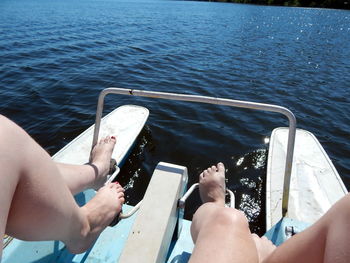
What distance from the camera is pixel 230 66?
36.8ft

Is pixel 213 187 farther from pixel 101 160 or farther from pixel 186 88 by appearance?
pixel 186 88

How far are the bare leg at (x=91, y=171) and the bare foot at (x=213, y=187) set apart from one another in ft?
2.83

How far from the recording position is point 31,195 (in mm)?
1208

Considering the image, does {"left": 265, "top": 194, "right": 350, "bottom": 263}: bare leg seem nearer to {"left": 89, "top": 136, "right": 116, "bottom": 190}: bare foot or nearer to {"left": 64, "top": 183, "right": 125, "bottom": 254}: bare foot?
{"left": 64, "top": 183, "right": 125, "bottom": 254}: bare foot

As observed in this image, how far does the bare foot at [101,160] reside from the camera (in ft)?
7.52

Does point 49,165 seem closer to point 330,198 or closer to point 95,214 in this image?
point 95,214

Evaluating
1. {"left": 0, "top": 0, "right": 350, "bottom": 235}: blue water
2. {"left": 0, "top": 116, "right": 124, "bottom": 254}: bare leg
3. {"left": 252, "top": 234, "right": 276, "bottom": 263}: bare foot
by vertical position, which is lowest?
{"left": 0, "top": 0, "right": 350, "bottom": 235}: blue water

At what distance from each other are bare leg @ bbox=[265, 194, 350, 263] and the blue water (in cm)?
268

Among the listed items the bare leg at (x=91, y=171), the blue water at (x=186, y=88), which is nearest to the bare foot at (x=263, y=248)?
the bare leg at (x=91, y=171)

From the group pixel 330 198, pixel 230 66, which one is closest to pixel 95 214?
pixel 330 198

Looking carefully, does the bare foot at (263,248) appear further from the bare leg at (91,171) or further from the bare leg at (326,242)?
the bare leg at (91,171)

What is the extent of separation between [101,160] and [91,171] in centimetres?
35

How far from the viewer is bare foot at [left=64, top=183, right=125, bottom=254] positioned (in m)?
1.65

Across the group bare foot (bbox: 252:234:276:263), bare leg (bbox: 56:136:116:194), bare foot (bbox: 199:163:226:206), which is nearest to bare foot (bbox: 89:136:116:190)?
bare leg (bbox: 56:136:116:194)
